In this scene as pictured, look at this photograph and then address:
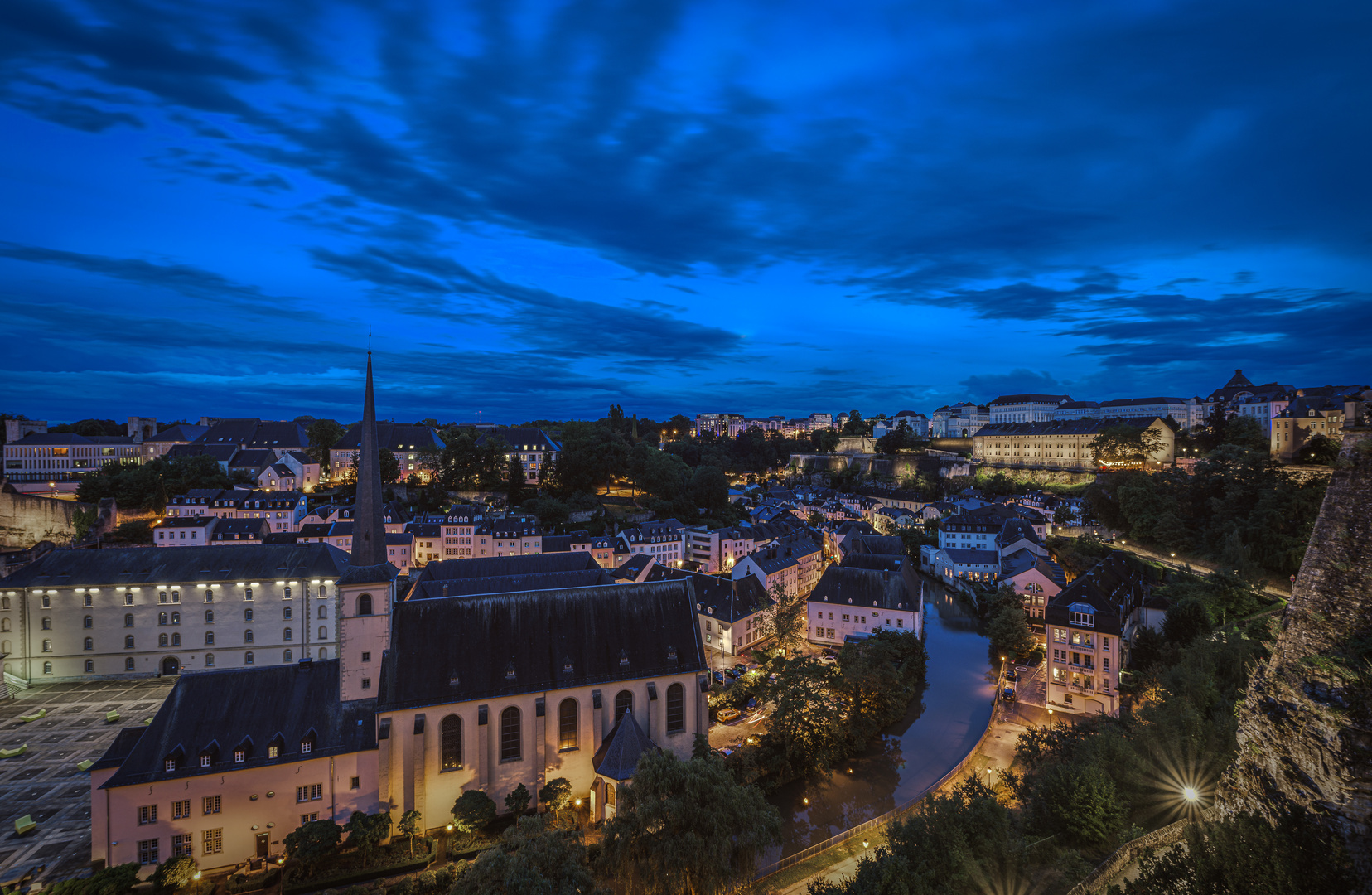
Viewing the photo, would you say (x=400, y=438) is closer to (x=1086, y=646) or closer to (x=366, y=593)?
(x=366, y=593)

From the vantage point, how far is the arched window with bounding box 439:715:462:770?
798 inches

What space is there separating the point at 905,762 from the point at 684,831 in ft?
53.6

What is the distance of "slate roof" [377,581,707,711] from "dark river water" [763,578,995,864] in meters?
6.91

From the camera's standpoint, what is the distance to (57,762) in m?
23.4

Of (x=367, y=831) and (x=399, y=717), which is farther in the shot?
(x=399, y=717)

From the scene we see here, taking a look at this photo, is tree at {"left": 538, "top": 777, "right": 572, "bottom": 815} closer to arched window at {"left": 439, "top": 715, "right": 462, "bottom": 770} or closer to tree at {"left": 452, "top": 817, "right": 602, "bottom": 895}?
arched window at {"left": 439, "top": 715, "right": 462, "bottom": 770}

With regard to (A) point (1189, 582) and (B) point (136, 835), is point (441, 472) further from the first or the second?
(A) point (1189, 582)

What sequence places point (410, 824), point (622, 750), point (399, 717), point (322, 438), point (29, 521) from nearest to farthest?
point (410, 824) < point (399, 717) < point (622, 750) < point (29, 521) < point (322, 438)

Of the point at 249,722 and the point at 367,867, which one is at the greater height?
the point at 249,722

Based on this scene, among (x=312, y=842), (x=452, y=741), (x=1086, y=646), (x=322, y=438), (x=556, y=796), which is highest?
(x=322, y=438)

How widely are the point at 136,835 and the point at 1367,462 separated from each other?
29593 millimetres

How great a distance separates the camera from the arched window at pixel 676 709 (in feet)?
76.4

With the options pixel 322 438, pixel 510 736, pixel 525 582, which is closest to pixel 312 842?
pixel 510 736

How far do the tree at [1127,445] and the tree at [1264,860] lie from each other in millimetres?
77492
